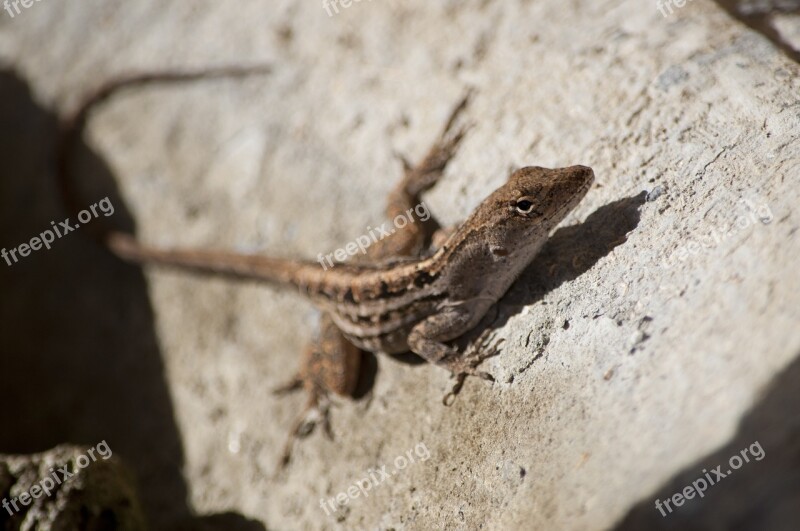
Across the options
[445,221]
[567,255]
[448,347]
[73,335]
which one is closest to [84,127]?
[73,335]

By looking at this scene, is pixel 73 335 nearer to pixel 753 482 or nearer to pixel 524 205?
pixel 524 205

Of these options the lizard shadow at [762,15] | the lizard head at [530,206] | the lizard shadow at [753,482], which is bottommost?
the lizard shadow at [753,482]

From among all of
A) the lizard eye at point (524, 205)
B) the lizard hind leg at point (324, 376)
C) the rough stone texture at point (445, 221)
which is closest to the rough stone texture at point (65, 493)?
the rough stone texture at point (445, 221)

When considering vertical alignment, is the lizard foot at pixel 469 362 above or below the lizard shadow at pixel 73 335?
above

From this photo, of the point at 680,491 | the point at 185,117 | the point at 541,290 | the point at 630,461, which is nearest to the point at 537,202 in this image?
the point at 541,290

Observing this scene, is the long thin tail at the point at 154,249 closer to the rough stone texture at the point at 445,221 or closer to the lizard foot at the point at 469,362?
the rough stone texture at the point at 445,221

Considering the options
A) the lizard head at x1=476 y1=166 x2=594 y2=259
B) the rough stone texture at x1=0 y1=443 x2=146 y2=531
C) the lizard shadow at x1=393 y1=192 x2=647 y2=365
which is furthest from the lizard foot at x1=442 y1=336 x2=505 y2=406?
the rough stone texture at x1=0 y1=443 x2=146 y2=531

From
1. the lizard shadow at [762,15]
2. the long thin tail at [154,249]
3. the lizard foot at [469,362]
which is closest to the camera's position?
the lizard foot at [469,362]
